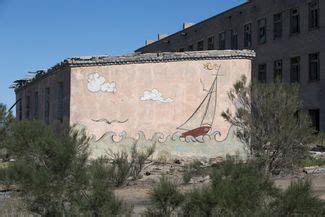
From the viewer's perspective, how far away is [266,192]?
5.78 m

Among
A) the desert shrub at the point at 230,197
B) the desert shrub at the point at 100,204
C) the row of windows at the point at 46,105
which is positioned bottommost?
the desert shrub at the point at 100,204

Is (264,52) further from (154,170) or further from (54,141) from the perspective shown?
(54,141)

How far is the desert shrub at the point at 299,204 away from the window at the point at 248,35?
4061cm

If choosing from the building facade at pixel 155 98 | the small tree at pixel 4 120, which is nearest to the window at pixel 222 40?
→ the building facade at pixel 155 98

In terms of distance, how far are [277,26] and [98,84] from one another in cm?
2493

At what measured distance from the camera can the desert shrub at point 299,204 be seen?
5352mm

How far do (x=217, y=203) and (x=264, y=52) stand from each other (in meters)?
38.8

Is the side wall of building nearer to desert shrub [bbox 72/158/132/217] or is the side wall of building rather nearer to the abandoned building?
the abandoned building

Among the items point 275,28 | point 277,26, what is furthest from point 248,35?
point 277,26

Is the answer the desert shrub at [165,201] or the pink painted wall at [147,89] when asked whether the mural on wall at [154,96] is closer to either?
the pink painted wall at [147,89]

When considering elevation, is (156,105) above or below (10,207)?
above

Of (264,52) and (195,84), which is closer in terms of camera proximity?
(195,84)

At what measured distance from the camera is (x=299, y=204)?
17.5 feet

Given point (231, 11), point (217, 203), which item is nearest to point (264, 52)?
point (231, 11)
